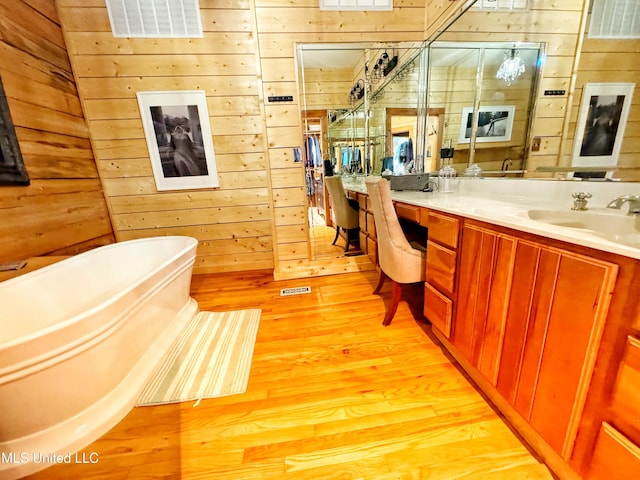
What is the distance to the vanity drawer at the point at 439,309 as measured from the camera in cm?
131

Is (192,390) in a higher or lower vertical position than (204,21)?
lower

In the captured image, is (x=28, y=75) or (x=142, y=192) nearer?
(x=28, y=75)

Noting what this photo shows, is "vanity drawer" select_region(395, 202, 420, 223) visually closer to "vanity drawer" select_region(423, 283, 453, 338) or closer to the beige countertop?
the beige countertop

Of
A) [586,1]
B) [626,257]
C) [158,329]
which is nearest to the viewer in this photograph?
[626,257]

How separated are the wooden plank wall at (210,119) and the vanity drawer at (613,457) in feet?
8.14

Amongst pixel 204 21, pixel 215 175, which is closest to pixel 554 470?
pixel 215 175

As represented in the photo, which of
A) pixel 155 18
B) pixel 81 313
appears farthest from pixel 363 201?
pixel 155 18

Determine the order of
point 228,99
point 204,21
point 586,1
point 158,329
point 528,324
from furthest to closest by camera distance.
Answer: point 228,99 → point 204,21 → point 158,329 → point 586,1 → point 528,324

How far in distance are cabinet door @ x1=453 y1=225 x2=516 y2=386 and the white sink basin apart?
0.90 feet

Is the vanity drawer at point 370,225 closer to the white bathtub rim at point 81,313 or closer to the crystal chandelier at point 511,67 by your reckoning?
the crystal chandelier at point 511,67

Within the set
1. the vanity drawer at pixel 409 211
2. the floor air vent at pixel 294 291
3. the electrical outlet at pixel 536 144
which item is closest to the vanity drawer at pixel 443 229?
the vanity drawer at pixel 409 211

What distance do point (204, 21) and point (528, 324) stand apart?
3.29 m

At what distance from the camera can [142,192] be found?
2.57 m

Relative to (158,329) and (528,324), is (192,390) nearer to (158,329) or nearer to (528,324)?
Result: (158,329)
